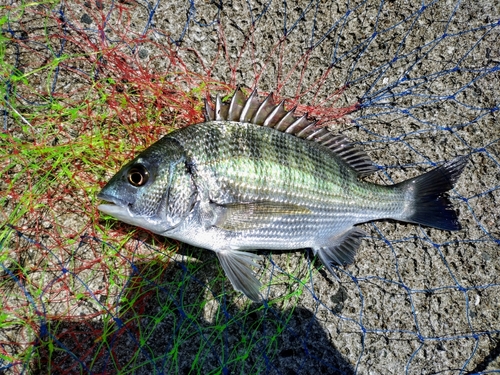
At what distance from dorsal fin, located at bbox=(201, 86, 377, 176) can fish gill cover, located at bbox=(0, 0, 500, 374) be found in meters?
0.24

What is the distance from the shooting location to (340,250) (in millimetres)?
2100

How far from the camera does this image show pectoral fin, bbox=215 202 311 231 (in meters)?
1.81

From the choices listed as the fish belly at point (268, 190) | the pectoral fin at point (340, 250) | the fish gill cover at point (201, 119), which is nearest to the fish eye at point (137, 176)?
the fish belly at point (268, 190)

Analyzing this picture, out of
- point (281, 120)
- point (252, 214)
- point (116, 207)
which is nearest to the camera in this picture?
point (116, 207)

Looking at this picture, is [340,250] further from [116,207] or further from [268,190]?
[116,207]

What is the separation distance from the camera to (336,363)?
7.09 ft

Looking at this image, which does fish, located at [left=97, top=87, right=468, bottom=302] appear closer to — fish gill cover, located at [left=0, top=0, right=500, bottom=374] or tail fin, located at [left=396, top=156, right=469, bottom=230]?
tail fin, located at [left=396, top=156, right=469, bottom=230]

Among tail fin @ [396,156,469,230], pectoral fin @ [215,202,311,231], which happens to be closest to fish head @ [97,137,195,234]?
pectoral fin @ [215,202,311,231]

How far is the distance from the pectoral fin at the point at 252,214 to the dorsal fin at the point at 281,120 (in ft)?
1.47

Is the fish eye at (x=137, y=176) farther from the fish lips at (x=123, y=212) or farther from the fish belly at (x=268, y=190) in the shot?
the fish belly at (x=268, y=190)

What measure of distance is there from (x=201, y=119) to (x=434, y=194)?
4.89ft

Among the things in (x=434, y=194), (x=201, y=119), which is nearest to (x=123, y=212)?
(x=201, y=119)

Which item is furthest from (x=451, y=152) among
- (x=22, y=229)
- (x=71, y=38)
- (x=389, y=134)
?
(x=22, y=229)

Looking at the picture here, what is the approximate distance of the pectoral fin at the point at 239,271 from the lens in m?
1.88
